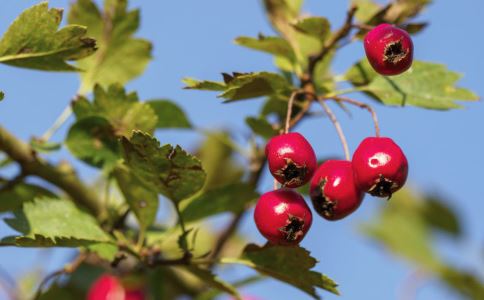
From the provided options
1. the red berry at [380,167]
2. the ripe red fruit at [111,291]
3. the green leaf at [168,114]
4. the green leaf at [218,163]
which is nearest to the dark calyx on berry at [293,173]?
the red berry at [380,167]

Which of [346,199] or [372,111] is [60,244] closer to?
[346,199]

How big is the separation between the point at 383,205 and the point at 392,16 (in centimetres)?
191

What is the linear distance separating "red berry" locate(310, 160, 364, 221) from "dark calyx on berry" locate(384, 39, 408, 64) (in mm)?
236

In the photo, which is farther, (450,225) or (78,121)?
(450,225)

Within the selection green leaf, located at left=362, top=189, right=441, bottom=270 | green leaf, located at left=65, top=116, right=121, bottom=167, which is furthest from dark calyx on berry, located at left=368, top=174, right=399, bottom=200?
green leaf, located at left=362, top=189, right=441, bottom=270

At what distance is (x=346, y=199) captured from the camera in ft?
5.53

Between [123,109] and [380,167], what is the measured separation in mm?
668

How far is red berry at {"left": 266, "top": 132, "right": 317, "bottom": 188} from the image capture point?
1.59 meters

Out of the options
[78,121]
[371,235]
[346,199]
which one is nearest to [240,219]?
[78,121]

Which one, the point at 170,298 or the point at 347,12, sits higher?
the point at 347,12

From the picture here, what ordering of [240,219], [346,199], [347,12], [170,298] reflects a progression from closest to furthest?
[346,199] → [347,12] → [240,219] → [170,298]

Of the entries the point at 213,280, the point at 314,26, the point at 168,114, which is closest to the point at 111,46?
the point at 168,114

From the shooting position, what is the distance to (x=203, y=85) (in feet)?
5.51

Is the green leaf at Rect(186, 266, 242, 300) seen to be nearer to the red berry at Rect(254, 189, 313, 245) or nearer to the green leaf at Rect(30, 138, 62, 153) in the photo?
the red berry at Rect(254, 189, 313, 245)
